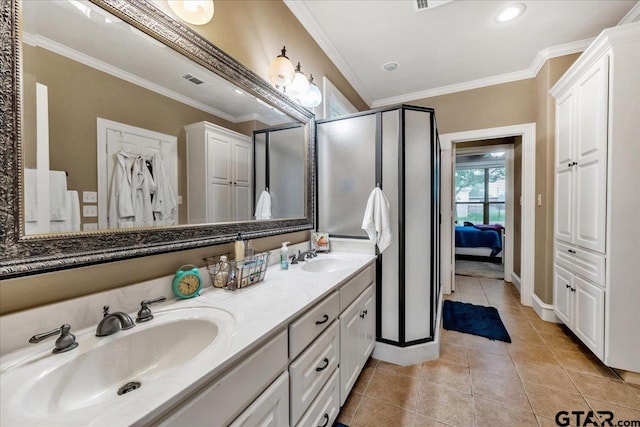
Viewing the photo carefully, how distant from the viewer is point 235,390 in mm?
688

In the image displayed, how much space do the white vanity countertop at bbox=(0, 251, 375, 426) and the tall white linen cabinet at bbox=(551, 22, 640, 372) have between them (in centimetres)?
184

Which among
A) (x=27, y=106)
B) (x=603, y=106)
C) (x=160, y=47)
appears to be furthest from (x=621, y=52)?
(x=27, y=106)

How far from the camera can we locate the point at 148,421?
1.56 feet

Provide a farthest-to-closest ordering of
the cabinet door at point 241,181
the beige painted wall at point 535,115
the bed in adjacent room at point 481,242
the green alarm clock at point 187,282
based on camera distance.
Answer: the bed in adjacent room at point 481,242 < the beige painted wall at point 535,115 < the cabinet door at point 241,181 < the green alarm clock at point 187,282

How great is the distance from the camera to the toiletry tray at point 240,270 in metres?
1.16

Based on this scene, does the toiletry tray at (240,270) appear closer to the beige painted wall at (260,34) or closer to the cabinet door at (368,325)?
the cabinet door at (368,325)

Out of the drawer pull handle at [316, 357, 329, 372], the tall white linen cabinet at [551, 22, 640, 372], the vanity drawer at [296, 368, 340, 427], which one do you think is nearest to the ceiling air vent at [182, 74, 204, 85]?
the drawer pull handle at [316, 357, 329, 372]

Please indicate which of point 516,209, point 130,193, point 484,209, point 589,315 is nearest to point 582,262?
point 589,315

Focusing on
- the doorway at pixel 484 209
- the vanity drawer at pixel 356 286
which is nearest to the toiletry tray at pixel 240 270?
the vanity drawer at pixel 356 286

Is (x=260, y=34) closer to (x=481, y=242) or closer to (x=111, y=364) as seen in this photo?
(x=111, y=364)

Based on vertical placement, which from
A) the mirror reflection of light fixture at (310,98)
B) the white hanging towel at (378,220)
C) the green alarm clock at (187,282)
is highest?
the mirror reflection of light fixture at (310,98)

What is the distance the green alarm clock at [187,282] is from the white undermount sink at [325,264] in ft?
2.59

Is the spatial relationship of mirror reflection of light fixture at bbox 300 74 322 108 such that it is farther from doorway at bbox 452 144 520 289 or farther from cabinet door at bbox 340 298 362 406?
doorway at bbox 452 144 520 289

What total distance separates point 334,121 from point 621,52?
6.17 ft
